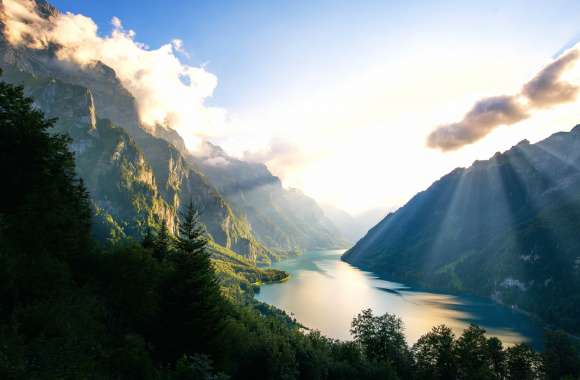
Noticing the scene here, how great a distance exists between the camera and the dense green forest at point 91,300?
1856 centimetres

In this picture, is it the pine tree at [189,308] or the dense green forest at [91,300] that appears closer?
the dense green forest at [91,300]

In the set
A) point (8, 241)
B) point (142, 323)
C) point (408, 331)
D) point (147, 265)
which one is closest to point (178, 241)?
point (147, 265)

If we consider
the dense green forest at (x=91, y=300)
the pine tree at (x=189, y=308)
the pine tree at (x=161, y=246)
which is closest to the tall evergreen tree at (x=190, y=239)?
the dense green forest at (x=91, y=300)

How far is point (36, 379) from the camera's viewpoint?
1362 centimetres

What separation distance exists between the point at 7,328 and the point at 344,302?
196m

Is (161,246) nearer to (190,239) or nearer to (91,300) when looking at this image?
(190,239)

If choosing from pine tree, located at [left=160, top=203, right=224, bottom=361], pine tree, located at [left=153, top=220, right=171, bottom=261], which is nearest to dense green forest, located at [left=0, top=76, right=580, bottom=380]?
pine tree, located at [left=160, top=203, right=224, bottom=361]

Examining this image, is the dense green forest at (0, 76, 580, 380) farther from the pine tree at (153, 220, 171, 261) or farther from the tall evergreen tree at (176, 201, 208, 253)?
the pine tree at (153, 220, 171, 261)

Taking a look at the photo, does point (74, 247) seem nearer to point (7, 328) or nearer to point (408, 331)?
point (7, 328)

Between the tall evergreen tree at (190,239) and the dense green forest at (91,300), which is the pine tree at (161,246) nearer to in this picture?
the dense green forest at (91,300)

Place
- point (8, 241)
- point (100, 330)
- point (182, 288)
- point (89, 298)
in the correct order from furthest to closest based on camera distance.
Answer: point (182, 288) < point (89, 298) < point (100, 330) < point (8, 241)

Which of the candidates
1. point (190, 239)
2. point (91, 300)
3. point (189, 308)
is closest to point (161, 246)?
point (190, 239)

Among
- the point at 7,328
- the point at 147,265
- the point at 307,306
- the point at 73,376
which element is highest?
the point at 147,265

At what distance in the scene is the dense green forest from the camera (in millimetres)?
18562
